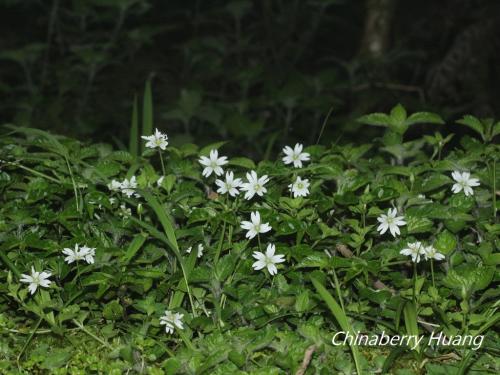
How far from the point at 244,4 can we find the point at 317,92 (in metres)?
1.07

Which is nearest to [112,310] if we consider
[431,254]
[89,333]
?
[89,333]

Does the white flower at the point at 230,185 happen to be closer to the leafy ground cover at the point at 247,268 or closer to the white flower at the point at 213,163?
the leafy ground cover at the point at 247,268

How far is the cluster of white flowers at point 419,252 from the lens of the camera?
2.55 metres

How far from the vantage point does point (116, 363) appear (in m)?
2.39

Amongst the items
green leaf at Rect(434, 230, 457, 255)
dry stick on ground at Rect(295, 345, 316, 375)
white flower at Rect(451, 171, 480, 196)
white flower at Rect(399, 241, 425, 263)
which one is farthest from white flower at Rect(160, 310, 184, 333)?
white flower at Rect(451, 171, 480, 196)

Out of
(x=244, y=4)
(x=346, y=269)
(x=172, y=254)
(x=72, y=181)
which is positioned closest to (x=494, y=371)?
(x=346, y=269)

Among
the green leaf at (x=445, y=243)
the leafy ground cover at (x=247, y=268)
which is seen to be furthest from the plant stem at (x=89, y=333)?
the green leaf at (x=445, y=243)

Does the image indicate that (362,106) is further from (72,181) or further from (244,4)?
(72,181)

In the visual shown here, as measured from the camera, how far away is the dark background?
5.35 metres

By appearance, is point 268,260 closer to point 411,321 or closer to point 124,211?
point 411,321

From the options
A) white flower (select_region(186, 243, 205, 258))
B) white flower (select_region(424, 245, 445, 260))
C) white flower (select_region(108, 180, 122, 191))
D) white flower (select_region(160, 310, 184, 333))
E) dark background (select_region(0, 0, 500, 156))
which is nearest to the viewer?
white flower (select_region(160, 310, 184, 333))

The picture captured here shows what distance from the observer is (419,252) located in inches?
100

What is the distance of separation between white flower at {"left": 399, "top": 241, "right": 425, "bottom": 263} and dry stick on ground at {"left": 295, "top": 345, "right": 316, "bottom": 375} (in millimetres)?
440

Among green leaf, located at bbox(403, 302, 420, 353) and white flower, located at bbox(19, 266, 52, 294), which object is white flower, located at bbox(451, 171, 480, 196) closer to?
green leaf, located at bbox(403, 302, 420, 353)
